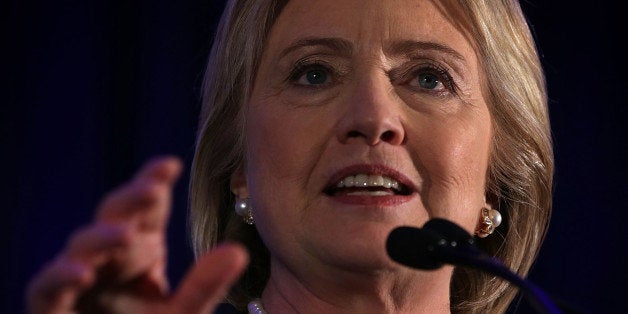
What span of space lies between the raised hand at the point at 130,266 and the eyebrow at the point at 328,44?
2.85ft

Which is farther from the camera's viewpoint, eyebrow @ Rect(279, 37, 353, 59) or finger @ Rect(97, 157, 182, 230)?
eyebrow @ Rect(279, 37, 353, 59)

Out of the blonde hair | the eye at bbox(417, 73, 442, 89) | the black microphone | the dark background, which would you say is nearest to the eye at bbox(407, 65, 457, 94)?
the eye at bbox(417, 73, 442, 89)

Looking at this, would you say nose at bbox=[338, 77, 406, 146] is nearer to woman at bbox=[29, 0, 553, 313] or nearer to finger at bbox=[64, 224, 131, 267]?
woman at bbox=[29, 0, 553, 313]

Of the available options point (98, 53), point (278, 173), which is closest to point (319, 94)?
point (278, 173)

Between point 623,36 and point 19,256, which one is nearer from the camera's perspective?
point 19,256

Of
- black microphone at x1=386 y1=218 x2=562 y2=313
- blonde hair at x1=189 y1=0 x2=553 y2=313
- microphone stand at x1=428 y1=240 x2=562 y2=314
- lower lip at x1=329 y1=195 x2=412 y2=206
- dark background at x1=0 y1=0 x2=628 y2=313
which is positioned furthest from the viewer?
dark background at x1=0 y1=0 x2=628 y2=313

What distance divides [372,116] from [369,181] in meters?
0.12

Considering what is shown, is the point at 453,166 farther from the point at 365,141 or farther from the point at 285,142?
the point at 285,142

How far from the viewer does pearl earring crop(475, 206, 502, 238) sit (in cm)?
204

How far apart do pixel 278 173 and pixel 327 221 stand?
0.49 ft

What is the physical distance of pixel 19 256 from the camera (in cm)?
256

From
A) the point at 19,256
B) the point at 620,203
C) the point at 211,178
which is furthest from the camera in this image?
the point at 620,203

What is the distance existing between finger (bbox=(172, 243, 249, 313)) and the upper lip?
27.1 inches

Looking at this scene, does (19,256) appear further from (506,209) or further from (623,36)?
(623,36)
